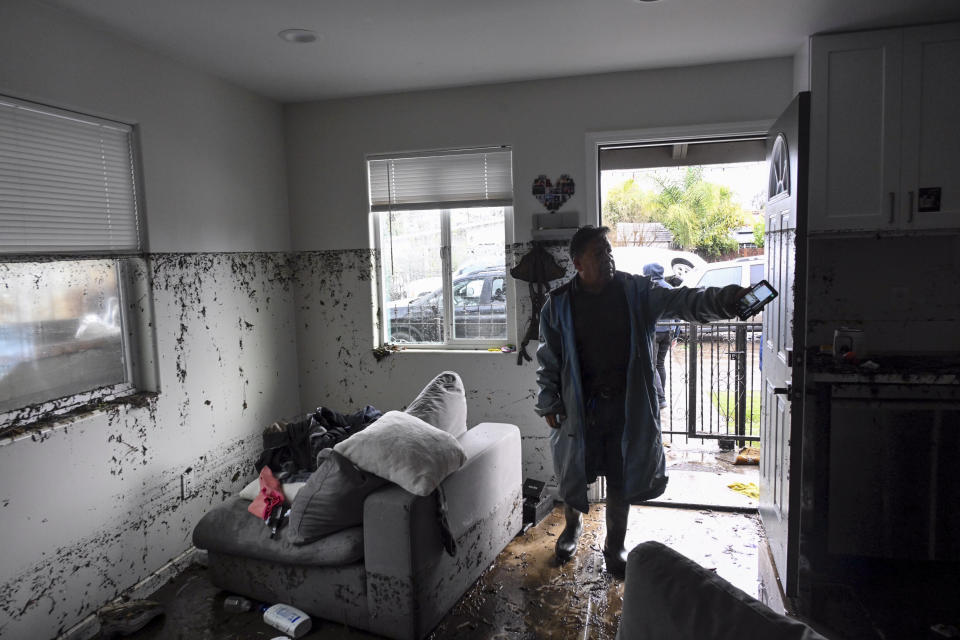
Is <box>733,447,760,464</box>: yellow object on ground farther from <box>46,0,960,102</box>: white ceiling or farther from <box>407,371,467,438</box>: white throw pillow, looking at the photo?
<box>46,0,960,102</box>: white ceiling

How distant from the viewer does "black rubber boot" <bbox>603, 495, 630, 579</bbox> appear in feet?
9.22

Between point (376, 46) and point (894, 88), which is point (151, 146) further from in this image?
point (894, 88)

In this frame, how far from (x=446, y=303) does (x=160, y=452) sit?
1845 millimetres

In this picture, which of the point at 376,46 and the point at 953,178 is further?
the point at 376,46

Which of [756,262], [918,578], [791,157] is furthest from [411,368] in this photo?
[756,262]

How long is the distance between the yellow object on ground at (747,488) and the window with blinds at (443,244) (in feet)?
5.52

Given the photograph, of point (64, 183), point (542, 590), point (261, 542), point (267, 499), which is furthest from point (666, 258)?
point (64, 183)

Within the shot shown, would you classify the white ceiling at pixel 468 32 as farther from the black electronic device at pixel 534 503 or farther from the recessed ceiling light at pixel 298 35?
the black electronic device at pixel 534 503

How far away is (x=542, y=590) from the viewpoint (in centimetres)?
274

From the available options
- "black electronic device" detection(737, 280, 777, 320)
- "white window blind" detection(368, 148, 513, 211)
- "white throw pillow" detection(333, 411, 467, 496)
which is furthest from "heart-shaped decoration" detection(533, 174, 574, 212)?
"white throw pillow" detection(333, 411, 467, 496)

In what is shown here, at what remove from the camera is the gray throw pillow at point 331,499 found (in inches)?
93.7

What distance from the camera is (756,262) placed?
5504 mm

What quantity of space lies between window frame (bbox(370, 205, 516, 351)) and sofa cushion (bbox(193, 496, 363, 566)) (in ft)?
5.22

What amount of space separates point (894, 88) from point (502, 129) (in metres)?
1.97
